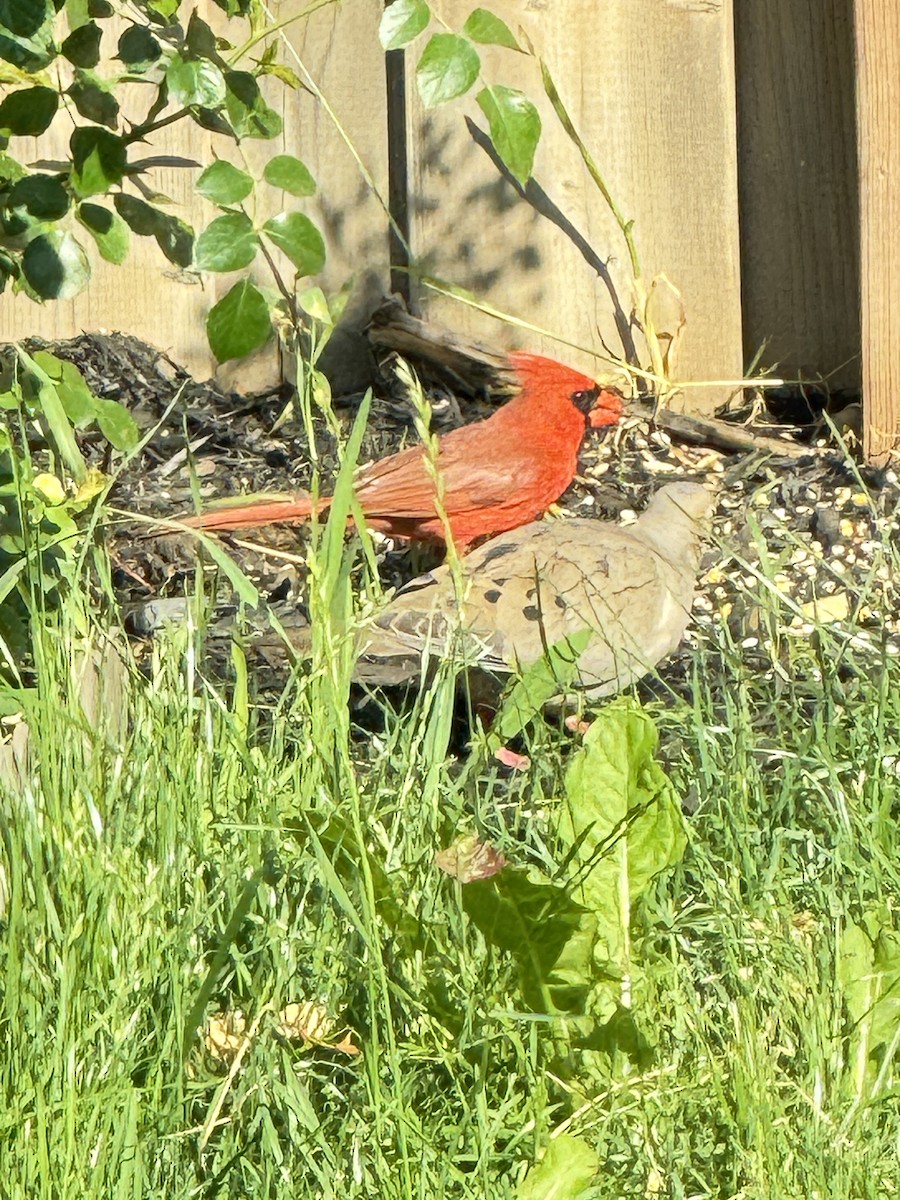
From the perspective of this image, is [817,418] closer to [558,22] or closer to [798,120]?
[798,120]

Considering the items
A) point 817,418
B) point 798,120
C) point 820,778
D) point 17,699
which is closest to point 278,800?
point 17,699

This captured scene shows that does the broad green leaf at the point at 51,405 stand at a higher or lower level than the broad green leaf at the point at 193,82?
lower

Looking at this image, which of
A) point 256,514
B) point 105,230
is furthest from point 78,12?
point 256,514

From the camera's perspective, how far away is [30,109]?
241 centimetres

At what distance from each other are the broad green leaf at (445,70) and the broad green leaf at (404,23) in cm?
4

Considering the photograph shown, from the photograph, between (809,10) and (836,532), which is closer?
(836,532)

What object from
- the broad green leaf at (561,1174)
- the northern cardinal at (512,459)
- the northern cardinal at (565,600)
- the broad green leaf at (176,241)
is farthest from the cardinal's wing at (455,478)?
the broad green leaf at (561,1174)

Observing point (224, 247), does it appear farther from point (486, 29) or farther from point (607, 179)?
point (607, 179)

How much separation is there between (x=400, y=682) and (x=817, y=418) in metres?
2.24

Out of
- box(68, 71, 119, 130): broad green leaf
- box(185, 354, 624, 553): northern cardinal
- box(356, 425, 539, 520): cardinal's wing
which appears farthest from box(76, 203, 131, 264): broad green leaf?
box(185, 354, 624, 553): northern cardinal

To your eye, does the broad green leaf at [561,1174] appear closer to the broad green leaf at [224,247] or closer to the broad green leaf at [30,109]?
the broad green leaf at [224,247]

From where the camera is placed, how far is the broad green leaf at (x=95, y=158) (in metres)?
2.39

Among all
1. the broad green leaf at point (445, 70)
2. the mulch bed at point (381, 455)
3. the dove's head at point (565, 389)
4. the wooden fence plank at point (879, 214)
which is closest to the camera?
the broad green leaf at point (445, 70)

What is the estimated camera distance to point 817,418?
5.11m
